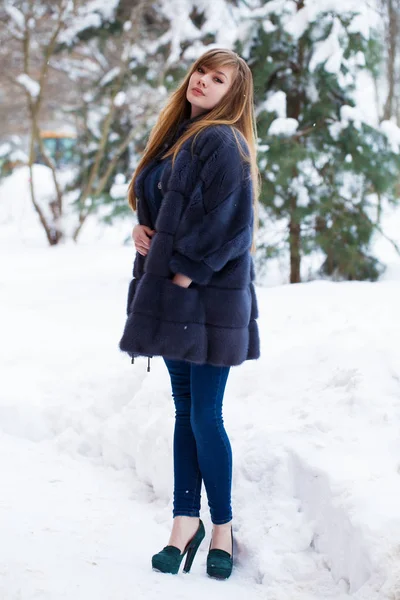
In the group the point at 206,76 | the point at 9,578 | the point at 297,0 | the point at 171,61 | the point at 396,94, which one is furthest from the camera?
the point at 396,94

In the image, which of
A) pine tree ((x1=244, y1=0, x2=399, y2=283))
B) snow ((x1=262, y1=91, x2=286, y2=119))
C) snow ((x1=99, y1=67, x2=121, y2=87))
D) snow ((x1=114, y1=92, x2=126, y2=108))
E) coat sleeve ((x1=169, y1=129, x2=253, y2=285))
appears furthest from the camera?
snow ((x1=99, y1=67, x2=121, y2=87))

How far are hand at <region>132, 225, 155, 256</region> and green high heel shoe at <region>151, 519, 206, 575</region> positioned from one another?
100 centimetres

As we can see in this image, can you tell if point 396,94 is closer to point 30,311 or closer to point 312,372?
point 30,311

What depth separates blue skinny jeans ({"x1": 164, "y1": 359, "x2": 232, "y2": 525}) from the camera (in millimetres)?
2412

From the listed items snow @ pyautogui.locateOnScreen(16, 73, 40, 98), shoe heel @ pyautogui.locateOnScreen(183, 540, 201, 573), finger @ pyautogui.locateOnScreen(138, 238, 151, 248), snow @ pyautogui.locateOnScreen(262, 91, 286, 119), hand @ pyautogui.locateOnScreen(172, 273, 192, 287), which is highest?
snow @ pyautogui.locateOnScreen(16, 73, 40, 98)

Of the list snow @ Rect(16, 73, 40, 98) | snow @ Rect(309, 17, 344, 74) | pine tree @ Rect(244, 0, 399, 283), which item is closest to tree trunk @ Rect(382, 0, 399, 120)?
pine tree @ Rect(244, 0, 399, 283)

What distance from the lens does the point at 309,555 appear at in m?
2.50

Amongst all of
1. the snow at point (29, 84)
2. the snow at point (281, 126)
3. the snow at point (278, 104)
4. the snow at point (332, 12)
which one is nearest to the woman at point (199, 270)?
the snow at point (281, 126)

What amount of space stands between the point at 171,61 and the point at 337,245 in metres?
3.89

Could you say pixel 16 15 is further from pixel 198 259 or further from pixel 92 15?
pixel 198 259

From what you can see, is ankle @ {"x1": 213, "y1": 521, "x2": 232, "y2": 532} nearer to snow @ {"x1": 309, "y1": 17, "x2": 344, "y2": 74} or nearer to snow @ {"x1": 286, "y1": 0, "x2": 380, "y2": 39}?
snow @ {"x1": 309, "y1": 17, "x2": 344, "y2": 74}

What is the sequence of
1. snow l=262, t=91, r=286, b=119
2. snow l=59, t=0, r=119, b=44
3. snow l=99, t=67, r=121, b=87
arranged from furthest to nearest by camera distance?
snow l=99, t=67, r=121, b=87 → snow l=59, t=0, r=119, b=44 → snow l=262, t=91, r=286, b=119

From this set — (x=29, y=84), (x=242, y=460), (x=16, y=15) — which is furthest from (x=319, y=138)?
(x=16, y=15)

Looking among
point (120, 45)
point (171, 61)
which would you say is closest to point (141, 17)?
point (120, 45)
